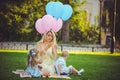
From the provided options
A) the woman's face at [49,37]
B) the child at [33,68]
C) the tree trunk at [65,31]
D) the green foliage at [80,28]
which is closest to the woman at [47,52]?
the woman's face at [49,37]

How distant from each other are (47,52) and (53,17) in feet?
1.71

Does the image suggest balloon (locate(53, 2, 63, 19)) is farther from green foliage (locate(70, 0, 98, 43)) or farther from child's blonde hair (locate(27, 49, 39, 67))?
green foliage (locate(70, 0, 98, 43))

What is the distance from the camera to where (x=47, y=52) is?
228 inches

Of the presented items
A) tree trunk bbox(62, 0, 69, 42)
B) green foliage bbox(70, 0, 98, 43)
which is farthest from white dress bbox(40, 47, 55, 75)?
green foliage bbox(70, 0, 98, 43)

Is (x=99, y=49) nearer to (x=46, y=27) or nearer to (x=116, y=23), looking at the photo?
(x=116, y=23)

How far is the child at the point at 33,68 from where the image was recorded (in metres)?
5.61

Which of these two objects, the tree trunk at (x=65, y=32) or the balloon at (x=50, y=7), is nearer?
the balloon at (x=50, y=7)

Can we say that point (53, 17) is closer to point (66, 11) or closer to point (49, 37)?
point (66, 11)

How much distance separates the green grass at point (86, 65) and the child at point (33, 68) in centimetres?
20

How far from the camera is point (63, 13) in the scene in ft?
19.1

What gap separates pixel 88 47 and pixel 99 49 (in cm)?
19

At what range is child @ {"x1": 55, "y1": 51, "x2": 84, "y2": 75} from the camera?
5.77 metres

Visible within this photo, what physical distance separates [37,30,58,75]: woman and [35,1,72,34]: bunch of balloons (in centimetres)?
14

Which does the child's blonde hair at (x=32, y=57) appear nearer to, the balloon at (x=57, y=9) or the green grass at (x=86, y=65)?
the green grass at (x=86, y=65)
